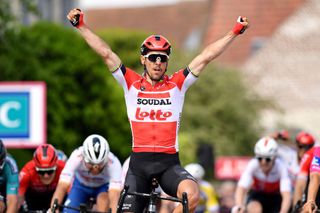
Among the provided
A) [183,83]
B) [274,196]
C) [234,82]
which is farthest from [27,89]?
[234,82]

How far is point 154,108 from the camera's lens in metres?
12.6

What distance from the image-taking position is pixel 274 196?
17.7 m

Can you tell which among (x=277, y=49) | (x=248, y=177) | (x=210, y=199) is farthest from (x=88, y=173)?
(x=277, y=49)

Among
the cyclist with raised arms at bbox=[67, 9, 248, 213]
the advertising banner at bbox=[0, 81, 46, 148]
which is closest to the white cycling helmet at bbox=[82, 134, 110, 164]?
the cyclist with raised arms at bbox=[67, 9, 248, 213]

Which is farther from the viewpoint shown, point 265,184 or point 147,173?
point 265,184

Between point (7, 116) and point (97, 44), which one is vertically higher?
point (7, 116)

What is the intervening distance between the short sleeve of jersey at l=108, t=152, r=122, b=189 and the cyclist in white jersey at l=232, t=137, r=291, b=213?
7.30 ft

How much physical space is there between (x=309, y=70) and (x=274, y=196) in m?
44.4

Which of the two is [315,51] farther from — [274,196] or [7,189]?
[7,189]

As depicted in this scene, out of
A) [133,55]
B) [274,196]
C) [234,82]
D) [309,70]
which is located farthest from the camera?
[133,55]

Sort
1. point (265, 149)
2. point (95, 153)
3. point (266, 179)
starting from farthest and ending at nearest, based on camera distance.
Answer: point (266, 179) → point (265, 149) → point (95, 153)

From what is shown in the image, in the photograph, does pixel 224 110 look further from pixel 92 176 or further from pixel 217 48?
pixel 217 48

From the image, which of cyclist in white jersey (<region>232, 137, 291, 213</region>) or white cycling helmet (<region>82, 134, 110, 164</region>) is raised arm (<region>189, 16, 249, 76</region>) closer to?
white cycling helmet (<region>82, 134, 110, 164</region>)

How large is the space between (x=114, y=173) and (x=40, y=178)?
1.46 meters
